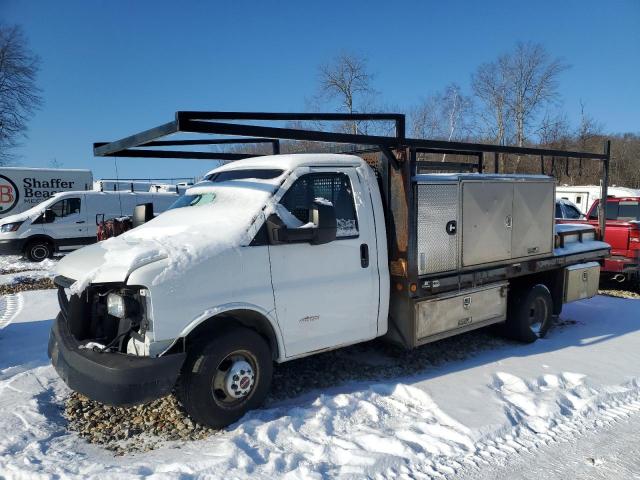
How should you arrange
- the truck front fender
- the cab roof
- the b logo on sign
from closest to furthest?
1. the truck front fender
2. the cab roof
3. the b logo on sign

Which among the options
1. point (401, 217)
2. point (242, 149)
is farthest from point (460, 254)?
point (242, 149)

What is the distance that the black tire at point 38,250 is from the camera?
14516 millimetres

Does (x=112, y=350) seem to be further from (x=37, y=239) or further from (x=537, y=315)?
(x=37, y=239)

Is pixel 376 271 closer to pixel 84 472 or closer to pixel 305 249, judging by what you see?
pixel 305 249

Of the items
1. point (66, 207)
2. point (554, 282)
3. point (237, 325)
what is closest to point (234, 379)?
point (237, 325)

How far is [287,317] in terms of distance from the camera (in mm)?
4129

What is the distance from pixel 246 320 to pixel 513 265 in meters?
3.56

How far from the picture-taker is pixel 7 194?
2027cm

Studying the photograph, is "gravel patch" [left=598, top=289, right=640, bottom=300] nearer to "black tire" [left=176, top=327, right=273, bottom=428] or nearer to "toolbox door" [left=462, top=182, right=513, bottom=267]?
"toolbox door" [left=462, top=182, right=513, bottom=267]

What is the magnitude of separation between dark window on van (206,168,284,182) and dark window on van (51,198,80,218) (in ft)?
39.1

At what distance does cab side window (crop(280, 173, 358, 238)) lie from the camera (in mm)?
4301

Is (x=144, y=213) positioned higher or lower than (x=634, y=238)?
higher

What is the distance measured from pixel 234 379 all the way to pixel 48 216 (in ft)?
44.2

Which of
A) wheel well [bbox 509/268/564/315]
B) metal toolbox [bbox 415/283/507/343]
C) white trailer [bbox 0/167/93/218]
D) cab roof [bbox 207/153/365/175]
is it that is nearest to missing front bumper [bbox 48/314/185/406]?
cab roof [bbox 207/153/365/175]
